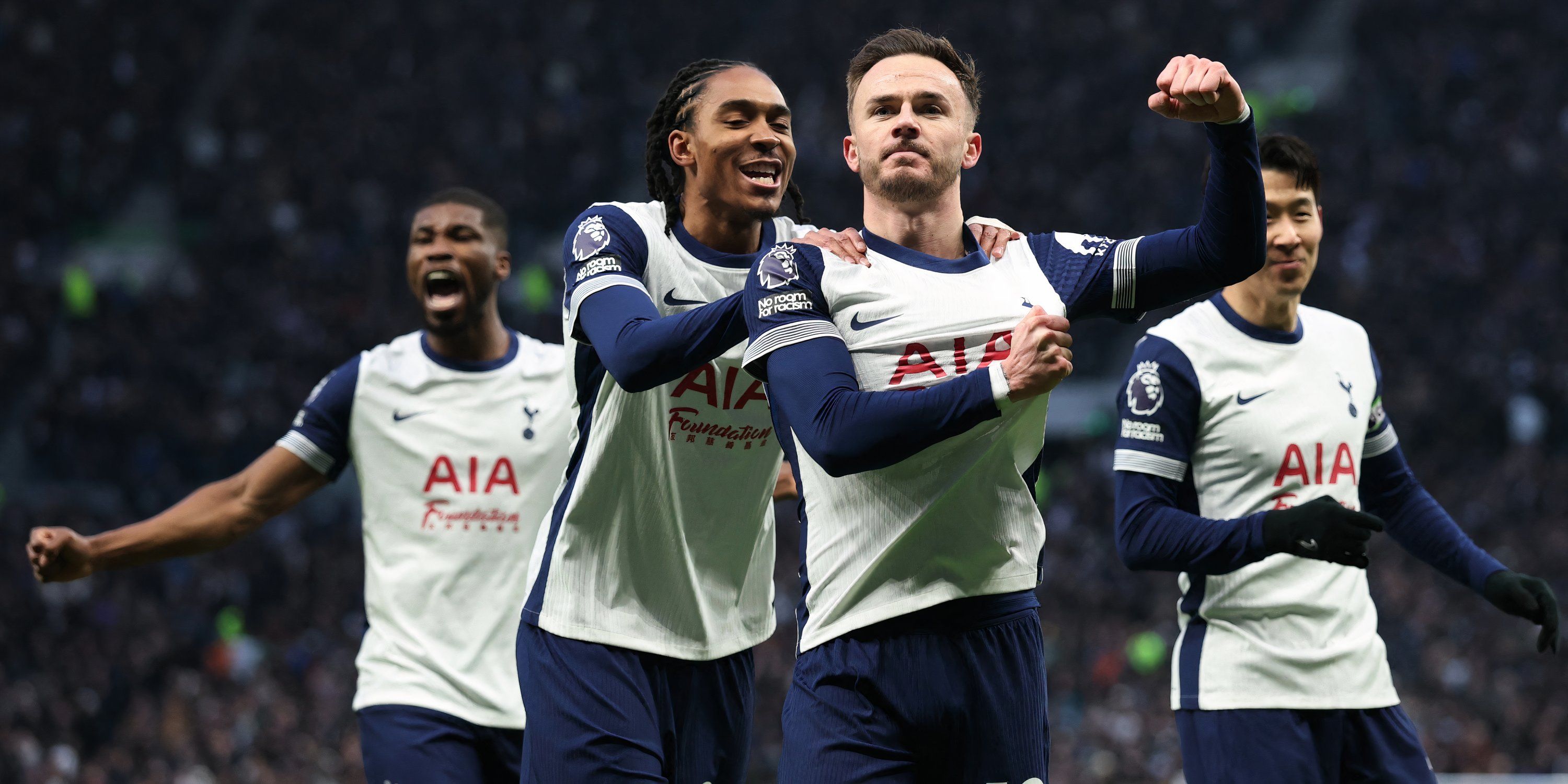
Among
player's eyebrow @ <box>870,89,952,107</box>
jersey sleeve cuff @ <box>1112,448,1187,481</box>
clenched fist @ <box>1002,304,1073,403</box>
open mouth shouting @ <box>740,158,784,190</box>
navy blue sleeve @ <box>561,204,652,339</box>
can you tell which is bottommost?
jersey sleeve cuff @ <box>1112,448,1187,481</box>

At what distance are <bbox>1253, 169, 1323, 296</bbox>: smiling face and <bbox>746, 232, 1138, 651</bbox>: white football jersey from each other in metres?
1.46

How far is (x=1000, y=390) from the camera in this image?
111 inches

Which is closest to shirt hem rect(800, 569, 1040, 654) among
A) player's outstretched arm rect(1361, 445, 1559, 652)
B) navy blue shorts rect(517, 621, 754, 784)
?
navy blue shorts rect(517, 621, 754, 784)

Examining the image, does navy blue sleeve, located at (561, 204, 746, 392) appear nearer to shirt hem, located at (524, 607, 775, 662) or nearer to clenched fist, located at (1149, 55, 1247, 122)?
shirt hem, located at (524, 607, 775, 662)

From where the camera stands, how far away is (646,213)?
13.7 feet

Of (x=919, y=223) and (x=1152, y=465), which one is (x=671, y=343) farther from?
(x=1152, y=465)

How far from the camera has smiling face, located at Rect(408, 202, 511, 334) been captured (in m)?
5.44

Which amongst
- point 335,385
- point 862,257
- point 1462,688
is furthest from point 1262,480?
point 1462,688

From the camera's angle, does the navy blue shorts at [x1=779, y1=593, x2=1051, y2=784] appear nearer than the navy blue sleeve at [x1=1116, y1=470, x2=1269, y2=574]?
Yes

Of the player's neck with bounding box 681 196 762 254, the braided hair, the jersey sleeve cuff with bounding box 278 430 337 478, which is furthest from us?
the jersey sleeve cuff with bounding box 278 430 337 478

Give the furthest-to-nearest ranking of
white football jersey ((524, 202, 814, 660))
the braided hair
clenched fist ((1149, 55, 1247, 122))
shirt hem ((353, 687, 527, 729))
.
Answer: shirt hem ((353, 687, 527, 729))
the braided hair
white football jersey ((524, 202, 814, 660))
clenched fist ((1149, 55, 1247, 122))

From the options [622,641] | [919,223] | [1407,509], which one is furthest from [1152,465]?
[622,641]

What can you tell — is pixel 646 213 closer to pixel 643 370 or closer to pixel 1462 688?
pixel 643 370

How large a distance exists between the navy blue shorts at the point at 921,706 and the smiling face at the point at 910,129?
0.97 meters
